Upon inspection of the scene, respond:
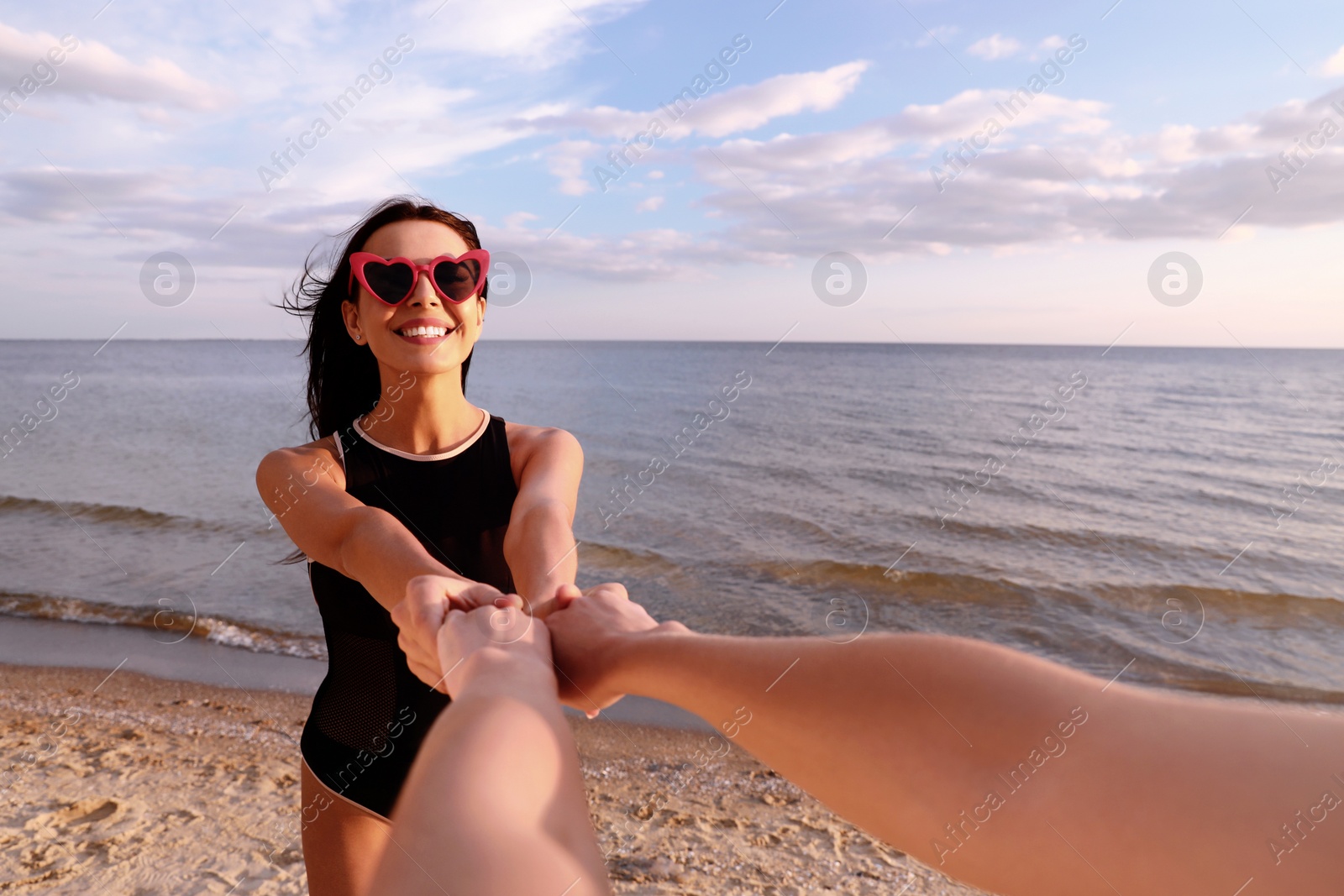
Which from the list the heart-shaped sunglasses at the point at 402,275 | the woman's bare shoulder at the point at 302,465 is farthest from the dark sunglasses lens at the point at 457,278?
the woman's bare shoulder at the point at 302,465

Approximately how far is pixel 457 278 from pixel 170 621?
6903 mm

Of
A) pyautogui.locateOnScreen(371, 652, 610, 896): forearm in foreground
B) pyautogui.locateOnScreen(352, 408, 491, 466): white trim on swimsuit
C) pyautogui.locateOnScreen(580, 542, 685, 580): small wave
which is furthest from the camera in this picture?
pyautogui.locateOnScreen(580, 542, 685, 580): small wave

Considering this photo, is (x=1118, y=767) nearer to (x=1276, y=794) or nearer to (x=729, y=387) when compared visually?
(x=1276, y=794)

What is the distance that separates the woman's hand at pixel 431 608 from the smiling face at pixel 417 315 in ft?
2.56

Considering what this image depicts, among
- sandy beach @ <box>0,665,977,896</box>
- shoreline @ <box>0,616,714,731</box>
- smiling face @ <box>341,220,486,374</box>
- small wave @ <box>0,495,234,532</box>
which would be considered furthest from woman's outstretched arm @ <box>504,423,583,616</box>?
small wave @ <box>0,495,234,532</box>

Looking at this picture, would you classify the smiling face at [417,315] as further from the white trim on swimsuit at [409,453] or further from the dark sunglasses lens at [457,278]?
the white trim on swimsuit at [409,453]

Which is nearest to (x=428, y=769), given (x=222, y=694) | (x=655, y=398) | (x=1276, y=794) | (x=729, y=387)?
(x=1276, y=794)

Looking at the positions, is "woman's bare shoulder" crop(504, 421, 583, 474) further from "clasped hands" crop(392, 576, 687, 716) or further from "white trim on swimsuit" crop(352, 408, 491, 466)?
"clasped hands" crop(392, 576, 687, 716)

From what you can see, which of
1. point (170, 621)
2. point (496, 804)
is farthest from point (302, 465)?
point (170, 621)

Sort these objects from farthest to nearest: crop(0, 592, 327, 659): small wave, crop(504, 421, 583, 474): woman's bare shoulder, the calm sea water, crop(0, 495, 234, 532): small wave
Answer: crop(0, 495, 234, 532): small wave
the calm sea water
crop(0, 592, 327, 659): small wave
crop(504, 421, 583, 474): woman's bare shoulder

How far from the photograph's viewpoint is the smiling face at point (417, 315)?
238cm

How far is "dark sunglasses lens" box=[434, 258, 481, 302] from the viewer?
7.89ft

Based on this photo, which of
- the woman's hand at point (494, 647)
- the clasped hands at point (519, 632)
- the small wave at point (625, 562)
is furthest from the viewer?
the small wave at point (625, 562)

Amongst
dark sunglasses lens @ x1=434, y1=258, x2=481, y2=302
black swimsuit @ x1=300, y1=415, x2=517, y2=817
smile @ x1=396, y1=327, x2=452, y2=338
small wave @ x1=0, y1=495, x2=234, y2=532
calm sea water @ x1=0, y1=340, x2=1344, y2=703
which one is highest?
dark sunglasses lens @ x1=434, y1=258, x2=481, y2=302
